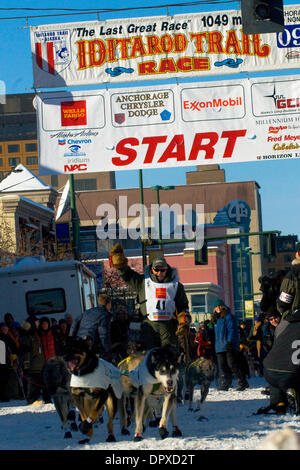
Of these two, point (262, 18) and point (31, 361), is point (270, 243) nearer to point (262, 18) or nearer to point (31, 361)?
point (31, 361)

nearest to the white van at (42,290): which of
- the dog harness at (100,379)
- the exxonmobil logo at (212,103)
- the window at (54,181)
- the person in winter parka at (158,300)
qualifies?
the exxonmobil logo at (212,103)

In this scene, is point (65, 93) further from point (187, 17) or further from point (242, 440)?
point (242, 440)

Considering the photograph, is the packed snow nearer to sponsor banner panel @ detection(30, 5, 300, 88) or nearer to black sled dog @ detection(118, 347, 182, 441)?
black sled dog @ detection(118, 347, 182, 441)

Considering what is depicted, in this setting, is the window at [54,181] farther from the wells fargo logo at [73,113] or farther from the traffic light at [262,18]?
the traffic light at [262,18]

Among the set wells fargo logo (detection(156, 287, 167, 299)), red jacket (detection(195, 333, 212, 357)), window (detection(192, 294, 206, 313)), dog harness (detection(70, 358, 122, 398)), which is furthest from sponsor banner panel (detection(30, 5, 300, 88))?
window (detection(192, 294, 206, 313))

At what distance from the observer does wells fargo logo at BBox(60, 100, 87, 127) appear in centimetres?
2156

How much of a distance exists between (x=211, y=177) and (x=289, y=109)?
12195cm

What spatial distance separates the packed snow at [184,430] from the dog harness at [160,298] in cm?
115

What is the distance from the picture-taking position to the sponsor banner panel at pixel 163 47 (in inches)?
842

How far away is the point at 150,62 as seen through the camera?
21547mm

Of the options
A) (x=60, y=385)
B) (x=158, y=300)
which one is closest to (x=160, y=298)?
(x=158, y=300)

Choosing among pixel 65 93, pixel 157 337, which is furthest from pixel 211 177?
pixel 157 337

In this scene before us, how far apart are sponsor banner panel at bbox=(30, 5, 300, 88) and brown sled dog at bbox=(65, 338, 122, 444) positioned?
44.5ft

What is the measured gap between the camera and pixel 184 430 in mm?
9664
